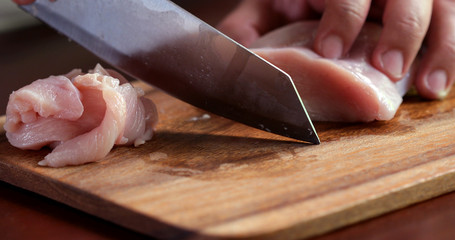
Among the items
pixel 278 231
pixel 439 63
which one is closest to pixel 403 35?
pixel 439 63

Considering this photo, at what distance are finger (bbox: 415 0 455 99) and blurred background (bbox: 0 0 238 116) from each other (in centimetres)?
168

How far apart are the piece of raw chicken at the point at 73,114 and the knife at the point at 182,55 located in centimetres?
11

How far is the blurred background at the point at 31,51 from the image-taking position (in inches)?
142

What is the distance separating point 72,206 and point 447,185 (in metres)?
1.09

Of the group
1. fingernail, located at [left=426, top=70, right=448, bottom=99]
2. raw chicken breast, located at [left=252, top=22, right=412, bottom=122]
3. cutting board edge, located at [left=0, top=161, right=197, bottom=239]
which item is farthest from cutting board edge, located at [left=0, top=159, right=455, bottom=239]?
fingernail, located at [left=426, top=70, right=448, bottom=99]

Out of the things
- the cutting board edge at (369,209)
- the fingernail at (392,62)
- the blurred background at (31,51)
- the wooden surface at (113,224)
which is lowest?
the blurred background at (31,51)

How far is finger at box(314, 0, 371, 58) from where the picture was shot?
8.08 ft

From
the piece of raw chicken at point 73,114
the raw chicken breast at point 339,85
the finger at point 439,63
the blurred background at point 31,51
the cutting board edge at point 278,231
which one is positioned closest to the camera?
the cutting board edge at point 278,231

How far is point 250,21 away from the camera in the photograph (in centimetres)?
340

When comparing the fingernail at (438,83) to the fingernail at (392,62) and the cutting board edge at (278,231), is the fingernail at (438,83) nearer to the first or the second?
the fingernail at (392,62)

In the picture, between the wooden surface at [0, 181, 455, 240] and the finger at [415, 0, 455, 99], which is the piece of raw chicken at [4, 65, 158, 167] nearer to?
the wooden surface at [0, 181, 455, 240]

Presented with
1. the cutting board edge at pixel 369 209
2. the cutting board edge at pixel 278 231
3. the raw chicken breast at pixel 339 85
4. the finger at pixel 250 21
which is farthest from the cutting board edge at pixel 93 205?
the finger at pixel 250 21

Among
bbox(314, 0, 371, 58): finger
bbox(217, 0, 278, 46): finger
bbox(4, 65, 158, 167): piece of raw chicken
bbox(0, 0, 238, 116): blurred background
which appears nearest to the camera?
bbox(4, 65, 158, 167): piece of raw chicken

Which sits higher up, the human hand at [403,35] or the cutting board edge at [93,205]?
the human hand at [403,35]
